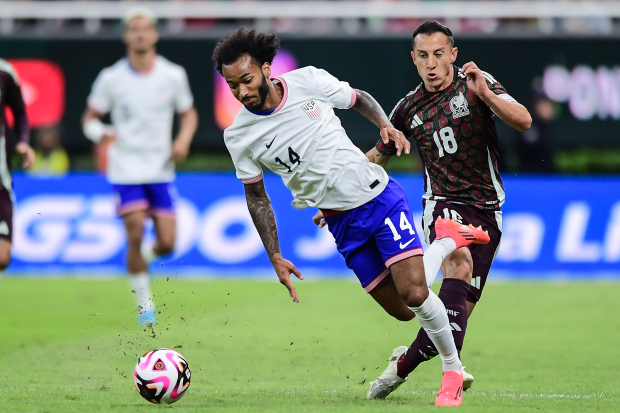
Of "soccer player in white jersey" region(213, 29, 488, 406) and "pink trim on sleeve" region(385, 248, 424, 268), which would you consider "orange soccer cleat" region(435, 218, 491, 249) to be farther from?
"pink trim on sleeve" region(385, 248, 424, 268)

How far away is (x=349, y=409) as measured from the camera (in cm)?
556

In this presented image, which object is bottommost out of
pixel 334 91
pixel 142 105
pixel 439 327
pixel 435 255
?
pixel 142 105

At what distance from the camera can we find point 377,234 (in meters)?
5.99

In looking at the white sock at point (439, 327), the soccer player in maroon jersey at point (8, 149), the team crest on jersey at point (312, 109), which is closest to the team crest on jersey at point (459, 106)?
the team crest on jersey at point (312, 109)

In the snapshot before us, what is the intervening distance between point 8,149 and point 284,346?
10.1 feet

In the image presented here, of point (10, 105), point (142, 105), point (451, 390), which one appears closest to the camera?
point (451, 390)

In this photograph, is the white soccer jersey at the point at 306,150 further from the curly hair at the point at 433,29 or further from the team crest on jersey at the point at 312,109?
the curly hair at the point at 433,29

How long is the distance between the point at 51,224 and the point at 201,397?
876 centimetres

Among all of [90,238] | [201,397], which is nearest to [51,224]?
[90,238]

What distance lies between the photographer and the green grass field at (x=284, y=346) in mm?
6039

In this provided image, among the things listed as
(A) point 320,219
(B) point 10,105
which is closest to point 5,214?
(B) point 10,105

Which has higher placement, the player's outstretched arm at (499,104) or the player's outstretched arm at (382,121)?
the player's outstretched arm at (499,104)

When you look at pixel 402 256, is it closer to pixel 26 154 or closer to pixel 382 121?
pixel 382 121

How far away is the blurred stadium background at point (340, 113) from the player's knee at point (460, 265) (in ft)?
25.8
